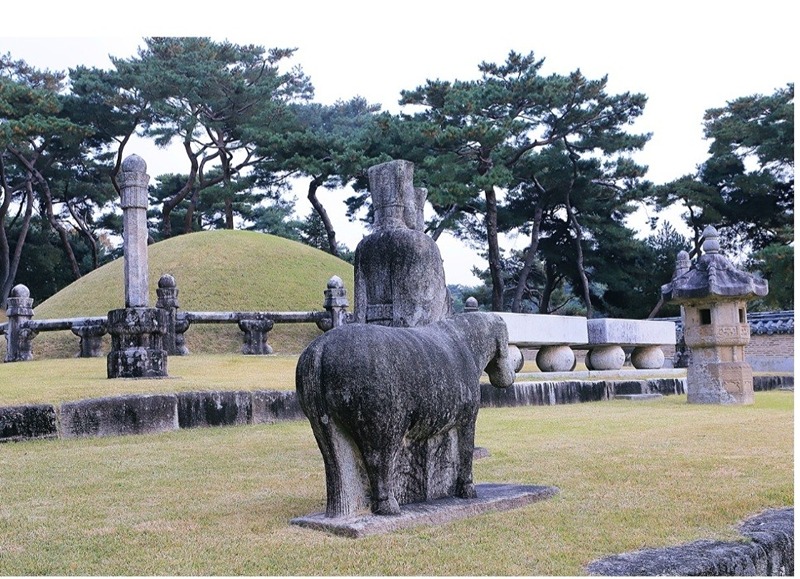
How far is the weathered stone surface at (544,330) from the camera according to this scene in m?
11.8

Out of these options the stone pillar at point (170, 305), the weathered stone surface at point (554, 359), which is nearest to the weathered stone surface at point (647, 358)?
the weathered stone surface at point (554, 359)

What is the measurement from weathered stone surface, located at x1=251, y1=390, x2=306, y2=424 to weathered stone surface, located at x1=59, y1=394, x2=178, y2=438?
101 centimetres

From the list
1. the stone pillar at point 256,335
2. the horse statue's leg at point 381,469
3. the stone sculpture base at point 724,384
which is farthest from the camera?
the stone pillar at point 256,335

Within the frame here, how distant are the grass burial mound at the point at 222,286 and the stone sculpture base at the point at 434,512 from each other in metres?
16.1

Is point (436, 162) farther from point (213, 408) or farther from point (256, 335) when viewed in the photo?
point (213, 408)

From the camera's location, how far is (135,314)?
36.5ft

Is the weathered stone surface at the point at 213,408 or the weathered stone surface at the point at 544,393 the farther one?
the weathered stone surface at the point at 544,393

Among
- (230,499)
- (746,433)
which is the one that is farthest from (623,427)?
(230,499)

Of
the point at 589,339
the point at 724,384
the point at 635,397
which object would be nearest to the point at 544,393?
the point at 635,397

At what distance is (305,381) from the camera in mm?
4121

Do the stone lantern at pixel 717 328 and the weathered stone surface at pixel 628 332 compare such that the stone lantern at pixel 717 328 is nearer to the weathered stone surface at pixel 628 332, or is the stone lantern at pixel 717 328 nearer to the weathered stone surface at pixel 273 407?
the weathered stone surface at pixel 628 332

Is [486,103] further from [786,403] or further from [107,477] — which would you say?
[107,477]

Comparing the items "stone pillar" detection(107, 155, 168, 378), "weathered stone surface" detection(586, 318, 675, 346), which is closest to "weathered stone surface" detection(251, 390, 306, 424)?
"stone pillar" detection(107, 155, 168, 378)

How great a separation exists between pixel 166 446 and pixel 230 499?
269 cm
